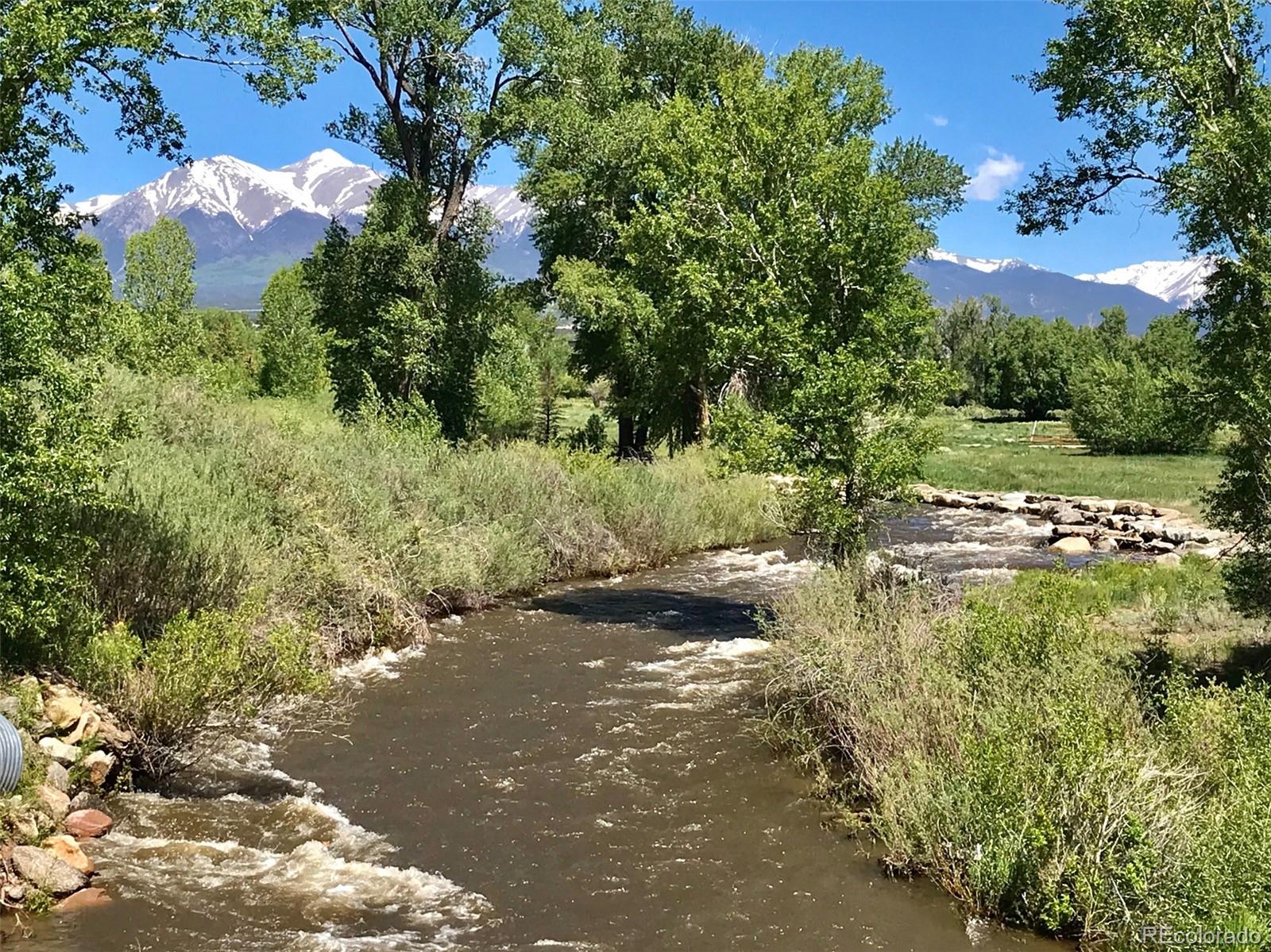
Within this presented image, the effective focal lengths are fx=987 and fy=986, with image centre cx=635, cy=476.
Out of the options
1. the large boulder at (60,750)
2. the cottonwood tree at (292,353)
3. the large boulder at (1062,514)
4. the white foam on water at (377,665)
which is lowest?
the white foam on water at (377,665)

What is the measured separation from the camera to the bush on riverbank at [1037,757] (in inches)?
240

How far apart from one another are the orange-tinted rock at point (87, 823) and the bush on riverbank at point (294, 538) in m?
1.10

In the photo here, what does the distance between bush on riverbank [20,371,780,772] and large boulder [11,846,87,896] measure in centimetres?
194

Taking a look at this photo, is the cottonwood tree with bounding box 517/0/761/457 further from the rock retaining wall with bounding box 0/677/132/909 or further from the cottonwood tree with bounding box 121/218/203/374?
the rock retaining wall with bounding box 0/677/132/909

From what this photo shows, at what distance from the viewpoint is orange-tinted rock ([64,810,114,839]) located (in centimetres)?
772

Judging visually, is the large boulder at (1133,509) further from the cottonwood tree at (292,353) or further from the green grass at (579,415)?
the cottonwood tree at (292,353)

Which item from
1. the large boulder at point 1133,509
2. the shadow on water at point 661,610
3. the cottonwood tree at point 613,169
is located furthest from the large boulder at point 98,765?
the large boulder at point 1133,509

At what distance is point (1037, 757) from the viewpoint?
23.1ft

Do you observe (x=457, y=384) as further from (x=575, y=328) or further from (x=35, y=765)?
(x=35, y=765)

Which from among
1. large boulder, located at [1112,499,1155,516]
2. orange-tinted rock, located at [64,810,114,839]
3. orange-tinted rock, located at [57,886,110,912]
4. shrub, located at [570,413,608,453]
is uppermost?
shrub, located at [570,413,608,453]

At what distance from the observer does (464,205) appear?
27.6 m

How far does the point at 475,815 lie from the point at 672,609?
8.88 meters

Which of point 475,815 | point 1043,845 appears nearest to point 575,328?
point 475,815

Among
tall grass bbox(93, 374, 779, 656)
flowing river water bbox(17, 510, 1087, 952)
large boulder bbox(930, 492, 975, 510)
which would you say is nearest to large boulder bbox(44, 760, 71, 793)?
flowing river water bbox(17, 510, 1087, 952)
